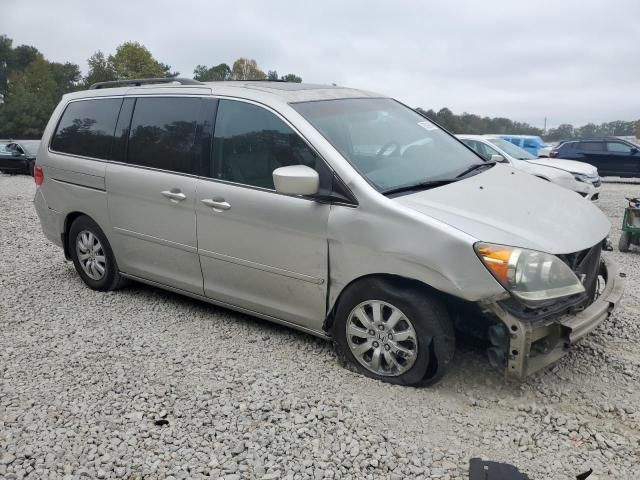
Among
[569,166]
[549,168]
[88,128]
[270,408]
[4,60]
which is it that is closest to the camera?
[270,408]

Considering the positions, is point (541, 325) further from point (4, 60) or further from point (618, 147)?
point (4, 60)

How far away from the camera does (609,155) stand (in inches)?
720

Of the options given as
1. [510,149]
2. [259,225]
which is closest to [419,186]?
[259,225]

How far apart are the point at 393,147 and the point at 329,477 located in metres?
2.25

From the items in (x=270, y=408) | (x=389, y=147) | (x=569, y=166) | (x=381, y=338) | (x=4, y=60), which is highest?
(x=4, y=60)

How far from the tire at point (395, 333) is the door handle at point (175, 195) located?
1534 millimetres

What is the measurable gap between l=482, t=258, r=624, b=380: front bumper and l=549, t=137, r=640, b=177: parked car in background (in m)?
16.9

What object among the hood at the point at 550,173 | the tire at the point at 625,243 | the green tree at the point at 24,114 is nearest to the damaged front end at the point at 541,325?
the tire at the point at 625,243

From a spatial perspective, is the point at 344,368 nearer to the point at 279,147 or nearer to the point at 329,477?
the point at 329,477

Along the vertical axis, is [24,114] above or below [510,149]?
above

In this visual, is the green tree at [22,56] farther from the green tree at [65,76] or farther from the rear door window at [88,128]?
the rear door window at [88,128]

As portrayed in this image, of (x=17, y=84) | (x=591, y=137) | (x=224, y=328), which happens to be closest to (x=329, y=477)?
(x=224, y=328)

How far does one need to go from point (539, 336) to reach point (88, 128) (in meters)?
4.23

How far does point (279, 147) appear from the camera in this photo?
12.9ft
